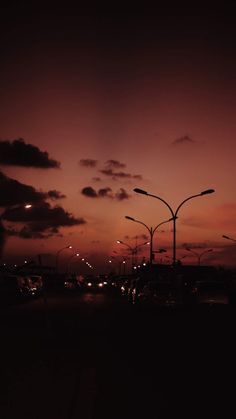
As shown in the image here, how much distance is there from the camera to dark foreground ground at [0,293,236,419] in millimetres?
9352

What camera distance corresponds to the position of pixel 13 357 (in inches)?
598

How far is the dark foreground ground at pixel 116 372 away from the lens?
935cm

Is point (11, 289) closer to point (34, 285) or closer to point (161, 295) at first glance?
point (161, 295)

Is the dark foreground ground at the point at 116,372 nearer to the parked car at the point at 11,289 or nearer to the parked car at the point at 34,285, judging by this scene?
the parked car at the point at 11,289

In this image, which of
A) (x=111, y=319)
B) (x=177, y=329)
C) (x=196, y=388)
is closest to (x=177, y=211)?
(x=111, y=319)

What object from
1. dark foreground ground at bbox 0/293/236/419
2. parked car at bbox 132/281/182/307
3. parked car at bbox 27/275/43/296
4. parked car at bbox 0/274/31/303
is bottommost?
dark foreground ground at bbox 0/293/236/419

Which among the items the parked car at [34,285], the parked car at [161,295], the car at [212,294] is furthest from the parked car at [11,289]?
the car at [212,294]

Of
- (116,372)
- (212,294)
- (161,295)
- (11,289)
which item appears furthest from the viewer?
(11,289)

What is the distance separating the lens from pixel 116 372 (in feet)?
42.7

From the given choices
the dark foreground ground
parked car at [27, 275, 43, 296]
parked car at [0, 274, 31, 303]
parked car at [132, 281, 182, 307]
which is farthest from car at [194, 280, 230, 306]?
parked car at [27, 275, 43, 296]

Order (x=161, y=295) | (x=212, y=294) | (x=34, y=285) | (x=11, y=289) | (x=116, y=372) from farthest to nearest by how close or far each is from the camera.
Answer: (x=34, y=285) < (x=11, y=289) < (x=212, y=294) < (x=161, y=295) < (x=116, y=372)

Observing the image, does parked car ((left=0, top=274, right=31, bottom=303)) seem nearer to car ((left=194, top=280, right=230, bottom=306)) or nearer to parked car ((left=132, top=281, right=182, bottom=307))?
parked car ((left=132, top=281, right=182, bottom=307))

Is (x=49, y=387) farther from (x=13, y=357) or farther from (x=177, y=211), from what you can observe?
(x=177, y=211)

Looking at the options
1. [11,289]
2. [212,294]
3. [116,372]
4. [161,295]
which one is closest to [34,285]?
[11,289]
